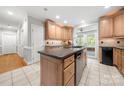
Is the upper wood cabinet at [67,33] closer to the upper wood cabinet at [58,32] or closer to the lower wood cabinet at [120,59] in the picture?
the upper wood cabinet at [58,32]

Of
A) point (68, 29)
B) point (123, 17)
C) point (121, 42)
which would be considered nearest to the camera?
point (123, 17)

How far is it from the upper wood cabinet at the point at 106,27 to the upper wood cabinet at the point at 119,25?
17 cm

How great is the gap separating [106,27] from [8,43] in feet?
27.7

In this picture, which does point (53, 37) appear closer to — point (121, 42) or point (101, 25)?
point (101, 25)

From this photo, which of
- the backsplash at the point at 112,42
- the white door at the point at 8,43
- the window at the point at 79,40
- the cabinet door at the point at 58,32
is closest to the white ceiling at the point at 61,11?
the backsplash at the point at 112,42

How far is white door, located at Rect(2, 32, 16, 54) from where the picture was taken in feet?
24.1

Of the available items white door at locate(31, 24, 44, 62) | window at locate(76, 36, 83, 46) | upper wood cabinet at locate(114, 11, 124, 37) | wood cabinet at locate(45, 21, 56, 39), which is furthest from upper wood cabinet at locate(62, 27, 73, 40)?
upper wood cabinet at locate(114, 11, 124, 37)

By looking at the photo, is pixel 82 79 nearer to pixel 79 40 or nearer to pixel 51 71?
pixel 51 71

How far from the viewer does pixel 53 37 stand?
4.97 metres

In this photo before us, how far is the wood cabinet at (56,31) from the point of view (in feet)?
15.1
